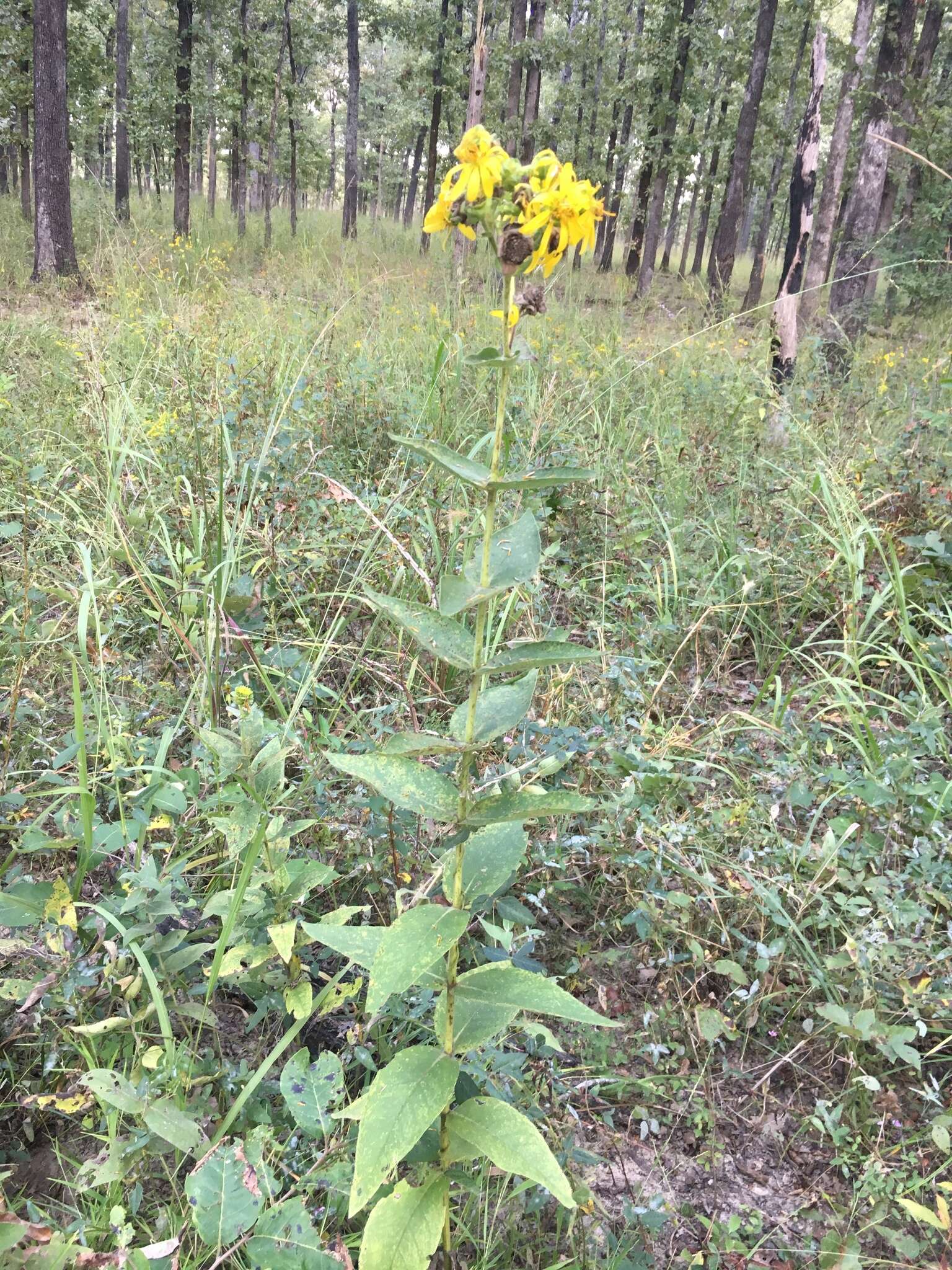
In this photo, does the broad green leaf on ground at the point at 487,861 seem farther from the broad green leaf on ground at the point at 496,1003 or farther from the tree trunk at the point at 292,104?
the tree trunk at the point at 292,104

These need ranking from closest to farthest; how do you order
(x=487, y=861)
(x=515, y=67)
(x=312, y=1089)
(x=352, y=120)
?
(x=487, y=861)
(x=312, y=1089)
(x=515, y=67)
(x=352, y=120)

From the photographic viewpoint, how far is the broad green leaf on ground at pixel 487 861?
1.00 metres

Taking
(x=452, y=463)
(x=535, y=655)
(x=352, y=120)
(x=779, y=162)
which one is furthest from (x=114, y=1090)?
(x=779, y=162)

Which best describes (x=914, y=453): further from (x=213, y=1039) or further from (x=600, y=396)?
(x=213, y=1039)

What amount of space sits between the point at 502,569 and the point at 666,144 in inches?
646

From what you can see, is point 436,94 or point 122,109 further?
point 436,94

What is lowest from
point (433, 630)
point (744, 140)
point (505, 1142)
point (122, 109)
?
point (505, 1142)

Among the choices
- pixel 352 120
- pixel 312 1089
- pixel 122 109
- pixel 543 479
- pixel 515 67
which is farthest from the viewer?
pixel 352 120

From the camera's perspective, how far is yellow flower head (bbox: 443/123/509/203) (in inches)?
33.6

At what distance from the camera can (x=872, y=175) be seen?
6.69 meters

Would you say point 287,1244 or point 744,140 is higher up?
point 744,140

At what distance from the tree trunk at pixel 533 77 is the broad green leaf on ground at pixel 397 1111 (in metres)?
14.0

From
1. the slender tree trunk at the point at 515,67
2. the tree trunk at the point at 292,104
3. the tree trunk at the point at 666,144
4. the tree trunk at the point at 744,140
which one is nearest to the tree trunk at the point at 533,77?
the slender tree trunk at the point at 515,67

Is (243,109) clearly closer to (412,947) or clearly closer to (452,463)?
(452,463)
